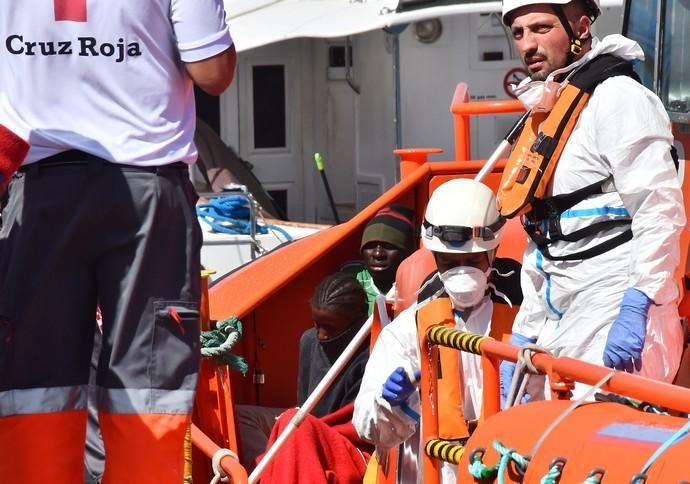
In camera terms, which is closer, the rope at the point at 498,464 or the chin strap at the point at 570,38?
the rope at the point at 498,464

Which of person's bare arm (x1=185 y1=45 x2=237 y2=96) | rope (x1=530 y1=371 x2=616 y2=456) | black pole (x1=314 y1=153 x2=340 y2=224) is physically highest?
person's bare arm (x1=185 y1=45 x2=237 y2=96)

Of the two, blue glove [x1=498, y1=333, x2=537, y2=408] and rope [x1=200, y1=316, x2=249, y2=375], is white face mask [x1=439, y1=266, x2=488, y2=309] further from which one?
rope [x1=200, y1=316, x2=249, y2=375]

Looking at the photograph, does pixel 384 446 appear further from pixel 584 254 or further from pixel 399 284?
pixel 399 284

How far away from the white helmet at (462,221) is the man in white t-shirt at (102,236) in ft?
3.63

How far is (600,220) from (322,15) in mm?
10377

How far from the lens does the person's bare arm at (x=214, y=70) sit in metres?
3.42

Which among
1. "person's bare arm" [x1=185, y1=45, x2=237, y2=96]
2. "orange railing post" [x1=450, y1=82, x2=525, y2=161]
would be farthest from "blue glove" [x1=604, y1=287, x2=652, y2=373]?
"orange railing post" [x1=450, y1=82, x2=525, y2=161]

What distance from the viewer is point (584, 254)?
4020 mm

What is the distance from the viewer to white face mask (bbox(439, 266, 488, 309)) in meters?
4.27

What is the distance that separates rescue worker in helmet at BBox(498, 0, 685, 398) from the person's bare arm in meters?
1.06

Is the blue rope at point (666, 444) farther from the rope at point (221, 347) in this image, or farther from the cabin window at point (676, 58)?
the rope at point (221, 347)

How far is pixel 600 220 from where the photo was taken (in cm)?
401

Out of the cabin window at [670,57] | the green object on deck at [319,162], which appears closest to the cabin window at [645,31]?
the cabin window at [670,57]

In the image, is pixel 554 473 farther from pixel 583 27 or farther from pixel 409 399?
pixel 583 27
